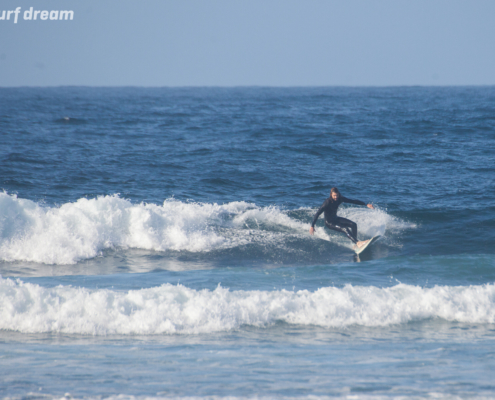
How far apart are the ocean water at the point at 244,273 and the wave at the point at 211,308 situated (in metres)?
0.03

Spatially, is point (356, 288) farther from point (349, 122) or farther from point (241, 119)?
point (241, 119)

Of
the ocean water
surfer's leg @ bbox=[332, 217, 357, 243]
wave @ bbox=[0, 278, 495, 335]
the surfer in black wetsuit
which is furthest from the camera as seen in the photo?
surfer's leg @ bbox=[332, 217, 357, 243]

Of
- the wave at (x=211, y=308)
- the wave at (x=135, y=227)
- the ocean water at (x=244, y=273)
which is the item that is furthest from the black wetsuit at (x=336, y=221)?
the wave at (x=211, y=308)

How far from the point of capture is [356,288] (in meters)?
8.77

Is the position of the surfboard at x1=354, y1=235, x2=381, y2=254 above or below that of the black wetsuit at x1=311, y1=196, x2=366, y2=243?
below

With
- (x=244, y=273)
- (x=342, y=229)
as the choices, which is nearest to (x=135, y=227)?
(x=244, y=273)

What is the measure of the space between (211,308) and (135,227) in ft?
18.9

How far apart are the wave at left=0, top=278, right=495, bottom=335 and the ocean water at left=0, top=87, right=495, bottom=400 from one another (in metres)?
0.03

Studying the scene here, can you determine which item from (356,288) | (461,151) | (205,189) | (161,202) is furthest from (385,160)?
(356,288)

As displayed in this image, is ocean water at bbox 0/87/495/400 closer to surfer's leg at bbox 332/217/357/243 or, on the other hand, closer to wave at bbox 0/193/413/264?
wave at bbox 0/193/413/264

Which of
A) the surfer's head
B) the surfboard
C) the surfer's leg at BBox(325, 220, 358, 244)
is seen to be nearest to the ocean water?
the surfboard

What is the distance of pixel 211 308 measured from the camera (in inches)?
311

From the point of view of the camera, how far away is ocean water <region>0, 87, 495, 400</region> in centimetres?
582

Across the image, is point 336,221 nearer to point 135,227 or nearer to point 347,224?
point 347,224
